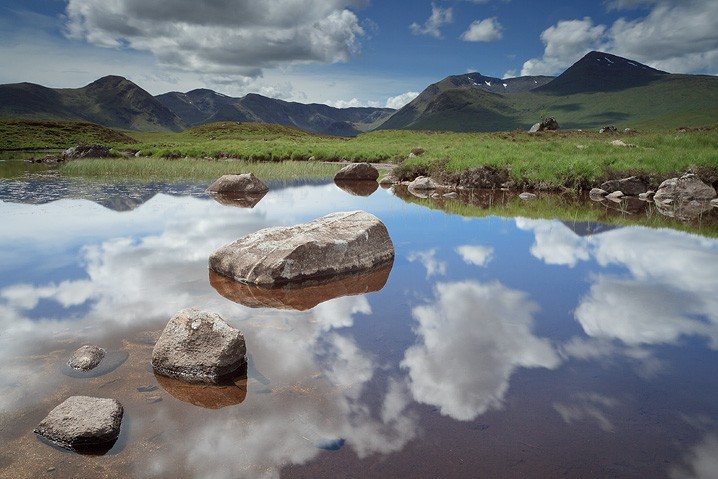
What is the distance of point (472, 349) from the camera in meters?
6.47

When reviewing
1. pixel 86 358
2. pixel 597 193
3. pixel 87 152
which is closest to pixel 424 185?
pixel 597 193

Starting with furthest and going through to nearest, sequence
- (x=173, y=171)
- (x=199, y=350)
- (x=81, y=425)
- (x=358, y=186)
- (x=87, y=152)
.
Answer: (x=87, y=152), (x=173, y=171), (x=358, y=186), (x=199, y=350), (x=81, y=425)

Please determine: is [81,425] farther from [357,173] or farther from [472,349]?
[357,173]

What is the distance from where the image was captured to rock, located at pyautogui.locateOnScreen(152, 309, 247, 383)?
5.66 meters

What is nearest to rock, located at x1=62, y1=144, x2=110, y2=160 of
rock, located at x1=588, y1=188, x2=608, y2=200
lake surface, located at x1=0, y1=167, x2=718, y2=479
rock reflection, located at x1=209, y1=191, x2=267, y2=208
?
rock reflection, located at x1=209, y1=191, x2=267, y2=208

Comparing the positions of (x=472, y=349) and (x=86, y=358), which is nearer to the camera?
(x=86, y=358)

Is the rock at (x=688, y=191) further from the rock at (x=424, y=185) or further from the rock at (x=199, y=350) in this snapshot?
the rock at (x=199, y=350)

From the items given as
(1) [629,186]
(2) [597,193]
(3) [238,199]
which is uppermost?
(1) [629,186]

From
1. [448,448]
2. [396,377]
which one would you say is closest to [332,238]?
[396,377]

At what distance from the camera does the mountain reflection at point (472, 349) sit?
5289 millimetres

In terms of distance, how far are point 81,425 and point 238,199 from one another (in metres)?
17.7

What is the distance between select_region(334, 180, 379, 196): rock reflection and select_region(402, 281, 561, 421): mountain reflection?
1613 centimetres

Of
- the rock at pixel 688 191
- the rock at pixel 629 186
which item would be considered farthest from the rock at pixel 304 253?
the rock at pixel 629 186

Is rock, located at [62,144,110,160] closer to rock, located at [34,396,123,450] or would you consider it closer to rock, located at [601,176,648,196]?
rock, located at [601,176,648,196]
